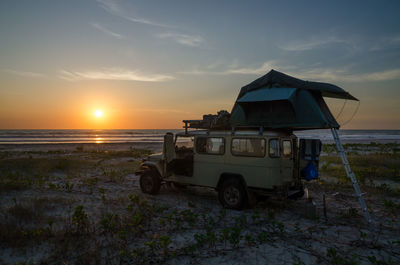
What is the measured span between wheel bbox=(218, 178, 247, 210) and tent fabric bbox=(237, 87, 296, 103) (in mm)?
2608

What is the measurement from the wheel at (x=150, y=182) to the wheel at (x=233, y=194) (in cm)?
275

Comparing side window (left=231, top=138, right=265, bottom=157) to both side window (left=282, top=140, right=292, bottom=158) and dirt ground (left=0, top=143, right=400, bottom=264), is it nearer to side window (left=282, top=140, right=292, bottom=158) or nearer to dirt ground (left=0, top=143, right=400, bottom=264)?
side window (left=282, top=140, right=292, bottom=158)

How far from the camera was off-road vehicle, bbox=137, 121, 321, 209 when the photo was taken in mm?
6988

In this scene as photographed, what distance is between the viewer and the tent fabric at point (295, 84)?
24.5ft

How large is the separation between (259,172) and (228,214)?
5.09 ft

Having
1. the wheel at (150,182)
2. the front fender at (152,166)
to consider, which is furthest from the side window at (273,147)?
the wheel at (150,182)

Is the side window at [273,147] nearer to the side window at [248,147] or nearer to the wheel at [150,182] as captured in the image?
the side window at [248,147]

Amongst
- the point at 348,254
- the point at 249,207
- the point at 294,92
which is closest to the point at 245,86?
the point at 294,92

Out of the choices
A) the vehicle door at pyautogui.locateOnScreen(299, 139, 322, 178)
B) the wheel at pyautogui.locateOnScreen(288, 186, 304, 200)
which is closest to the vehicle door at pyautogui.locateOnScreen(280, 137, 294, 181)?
the vehicle door at pyautogui.locateOnScreen(299, 139, 322, 178)

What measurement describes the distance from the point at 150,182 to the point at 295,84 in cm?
624

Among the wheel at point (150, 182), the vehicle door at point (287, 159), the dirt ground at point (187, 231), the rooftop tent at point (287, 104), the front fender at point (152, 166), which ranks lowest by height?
the dirt ground at point (187, 231)

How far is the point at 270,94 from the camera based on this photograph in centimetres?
759

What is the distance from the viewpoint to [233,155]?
771 centimetres

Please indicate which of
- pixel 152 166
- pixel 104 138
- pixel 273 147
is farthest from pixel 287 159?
pixel 104 138
